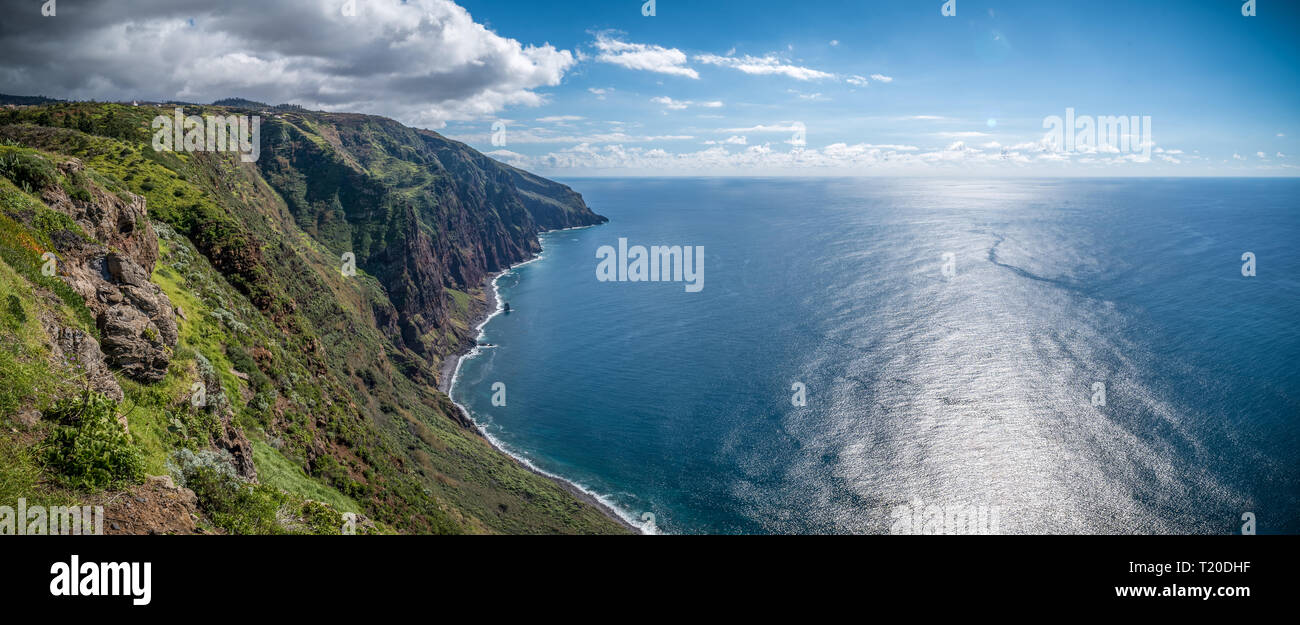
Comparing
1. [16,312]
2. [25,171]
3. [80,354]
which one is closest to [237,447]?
[80,354]

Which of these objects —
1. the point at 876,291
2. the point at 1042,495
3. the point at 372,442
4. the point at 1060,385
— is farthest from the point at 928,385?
the point at 372,442

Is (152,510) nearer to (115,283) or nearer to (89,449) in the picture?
(89,449)

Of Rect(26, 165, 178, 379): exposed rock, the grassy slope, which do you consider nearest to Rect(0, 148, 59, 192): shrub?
Rect(26, 165, 178, 379): exposed rock

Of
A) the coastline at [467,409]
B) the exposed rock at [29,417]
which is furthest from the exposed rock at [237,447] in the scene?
the coastline at [467,409]

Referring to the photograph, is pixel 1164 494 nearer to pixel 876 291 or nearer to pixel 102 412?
pixel 876 291

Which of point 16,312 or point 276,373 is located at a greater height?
point 16,312
